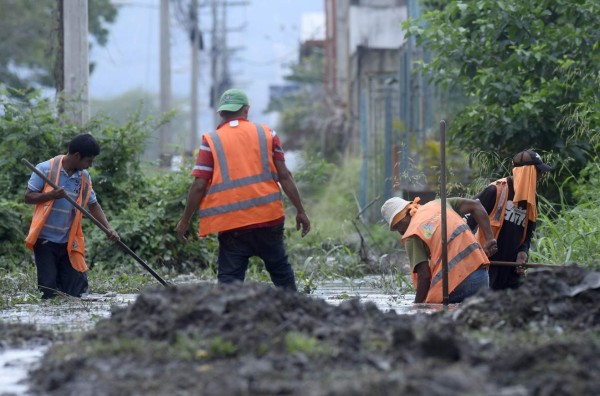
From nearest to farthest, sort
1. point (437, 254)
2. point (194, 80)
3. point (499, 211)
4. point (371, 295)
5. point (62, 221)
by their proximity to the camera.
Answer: point (437, 254)
point (499, 211)
point (62, 221)
point (371, 295)
point (194, 80)

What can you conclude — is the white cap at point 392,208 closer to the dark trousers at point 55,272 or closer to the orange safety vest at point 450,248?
the orange safety vest at point 450,248

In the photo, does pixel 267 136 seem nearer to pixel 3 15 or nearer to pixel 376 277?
pixel 376 277

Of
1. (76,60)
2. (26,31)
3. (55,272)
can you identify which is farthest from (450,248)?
(26,31)

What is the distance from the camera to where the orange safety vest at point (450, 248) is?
8.90m

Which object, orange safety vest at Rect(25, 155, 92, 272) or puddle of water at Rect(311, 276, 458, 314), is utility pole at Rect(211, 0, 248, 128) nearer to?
puddle of water at Rect(311, 276, 458, 314)

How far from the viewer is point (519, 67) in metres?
14.6

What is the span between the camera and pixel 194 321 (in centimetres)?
646

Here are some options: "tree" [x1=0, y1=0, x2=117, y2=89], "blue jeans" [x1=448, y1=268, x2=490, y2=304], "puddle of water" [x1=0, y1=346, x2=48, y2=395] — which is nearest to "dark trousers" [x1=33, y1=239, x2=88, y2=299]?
"blue jeans" [x1=448, y1=268, x2=490, y2=304]

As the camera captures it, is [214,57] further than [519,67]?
Yes

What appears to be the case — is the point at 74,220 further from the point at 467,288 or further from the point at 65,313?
the point at 467,288

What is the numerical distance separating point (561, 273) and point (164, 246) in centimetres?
785

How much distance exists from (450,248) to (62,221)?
3556mm

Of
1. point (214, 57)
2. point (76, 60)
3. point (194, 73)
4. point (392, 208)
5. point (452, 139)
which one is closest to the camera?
point (392, 208)

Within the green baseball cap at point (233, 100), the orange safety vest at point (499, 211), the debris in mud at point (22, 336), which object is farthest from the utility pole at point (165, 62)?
the debris in mud at point (22, 336)
